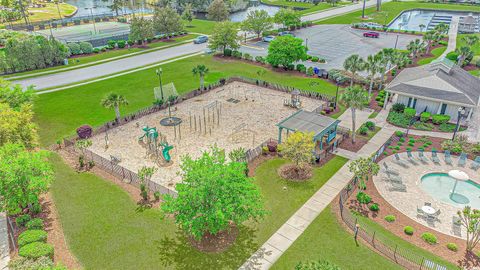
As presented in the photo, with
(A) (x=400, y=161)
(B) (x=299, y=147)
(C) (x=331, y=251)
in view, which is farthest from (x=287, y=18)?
(C) (x=331, y=251)

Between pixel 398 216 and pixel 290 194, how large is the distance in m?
9.28

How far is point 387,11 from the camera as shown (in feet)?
445

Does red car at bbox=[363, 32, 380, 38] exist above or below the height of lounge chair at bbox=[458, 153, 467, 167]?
above

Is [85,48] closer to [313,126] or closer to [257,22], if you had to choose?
[257,22]

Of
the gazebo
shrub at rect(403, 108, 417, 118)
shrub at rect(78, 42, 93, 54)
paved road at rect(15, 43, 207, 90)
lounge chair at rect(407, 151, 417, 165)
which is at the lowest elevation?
lounge chair at rect(407, 151, 417, 165)

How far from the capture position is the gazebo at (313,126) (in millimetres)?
37406

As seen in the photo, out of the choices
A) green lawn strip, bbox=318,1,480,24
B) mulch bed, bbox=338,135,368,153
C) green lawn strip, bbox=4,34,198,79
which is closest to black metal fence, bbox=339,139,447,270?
mulch bed, bbox=338,135,368,153

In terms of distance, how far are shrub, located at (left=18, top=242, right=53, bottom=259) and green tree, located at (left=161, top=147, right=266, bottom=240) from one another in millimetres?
8947

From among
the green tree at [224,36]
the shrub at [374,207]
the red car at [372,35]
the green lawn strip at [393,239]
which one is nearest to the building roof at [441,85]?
the shrub at [374,207]

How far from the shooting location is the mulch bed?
38875mm

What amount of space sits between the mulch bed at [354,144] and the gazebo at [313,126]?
1.55 metres

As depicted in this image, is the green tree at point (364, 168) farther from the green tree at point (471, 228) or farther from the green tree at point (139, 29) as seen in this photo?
the green tree at point (139, 29)

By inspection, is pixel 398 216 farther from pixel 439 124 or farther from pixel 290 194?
pixel 439 124

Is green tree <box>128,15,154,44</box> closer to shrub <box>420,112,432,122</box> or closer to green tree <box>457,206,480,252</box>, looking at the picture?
shrub <box>420,112,432,122</box>
